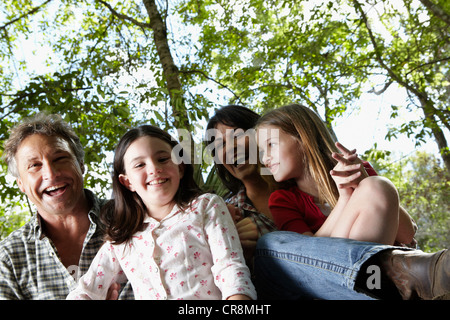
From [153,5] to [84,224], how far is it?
2412 millimetres

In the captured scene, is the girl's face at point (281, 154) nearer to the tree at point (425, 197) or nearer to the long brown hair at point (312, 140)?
the long brown hair at point (312, 140)

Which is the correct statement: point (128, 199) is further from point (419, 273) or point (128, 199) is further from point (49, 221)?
point (419, 273)

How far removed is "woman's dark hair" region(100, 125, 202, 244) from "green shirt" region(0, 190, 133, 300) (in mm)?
209

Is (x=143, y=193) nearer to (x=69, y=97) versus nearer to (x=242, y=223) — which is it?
(x=242, y=223)

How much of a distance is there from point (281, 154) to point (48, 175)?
1.24 meters

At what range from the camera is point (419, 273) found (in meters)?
1.12

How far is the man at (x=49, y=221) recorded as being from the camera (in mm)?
1964

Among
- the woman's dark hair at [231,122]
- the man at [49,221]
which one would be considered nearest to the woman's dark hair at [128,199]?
the man at [49,221]

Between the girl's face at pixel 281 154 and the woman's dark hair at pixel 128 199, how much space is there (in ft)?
1.55

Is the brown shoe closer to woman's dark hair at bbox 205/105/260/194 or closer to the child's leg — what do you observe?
the child's leg

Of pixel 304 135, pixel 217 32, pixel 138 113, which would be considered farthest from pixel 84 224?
pixel 217 32

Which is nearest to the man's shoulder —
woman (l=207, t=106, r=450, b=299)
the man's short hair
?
the man's short hair

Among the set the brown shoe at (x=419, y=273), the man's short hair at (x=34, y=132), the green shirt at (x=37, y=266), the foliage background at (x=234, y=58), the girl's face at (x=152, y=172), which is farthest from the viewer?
the foliage background at (x=234, y=58)

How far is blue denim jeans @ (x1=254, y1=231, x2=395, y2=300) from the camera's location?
4.23 ft
